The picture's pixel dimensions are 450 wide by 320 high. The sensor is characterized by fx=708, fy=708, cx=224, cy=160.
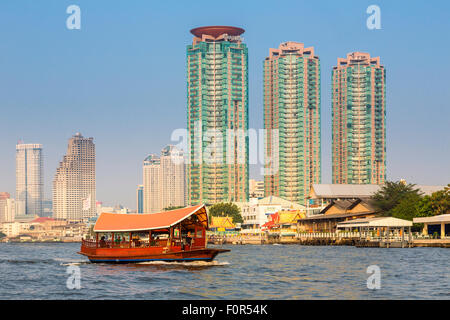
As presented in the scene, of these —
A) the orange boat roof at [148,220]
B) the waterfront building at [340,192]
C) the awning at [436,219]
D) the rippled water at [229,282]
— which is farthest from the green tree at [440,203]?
the orange boat roof at [148,220]

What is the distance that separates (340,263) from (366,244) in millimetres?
43736

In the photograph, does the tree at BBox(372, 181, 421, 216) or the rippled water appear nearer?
the rippled water

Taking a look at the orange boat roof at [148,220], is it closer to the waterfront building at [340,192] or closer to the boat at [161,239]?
the boat at [161,239]

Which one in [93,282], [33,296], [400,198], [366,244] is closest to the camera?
[33,296]

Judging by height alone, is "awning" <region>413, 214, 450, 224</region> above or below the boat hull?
above

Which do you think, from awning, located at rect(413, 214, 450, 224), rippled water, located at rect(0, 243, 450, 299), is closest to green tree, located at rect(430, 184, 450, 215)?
awning, located at rect(413, 214, 450, 224)

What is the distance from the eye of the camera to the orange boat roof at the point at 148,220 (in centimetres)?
5981

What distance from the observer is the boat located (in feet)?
199

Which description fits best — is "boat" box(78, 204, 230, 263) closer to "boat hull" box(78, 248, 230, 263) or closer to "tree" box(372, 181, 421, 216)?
"boat hull" box(78, 248, 230, 263)

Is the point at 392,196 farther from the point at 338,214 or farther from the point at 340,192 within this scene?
the point at 340,192

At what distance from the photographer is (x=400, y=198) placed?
137m
